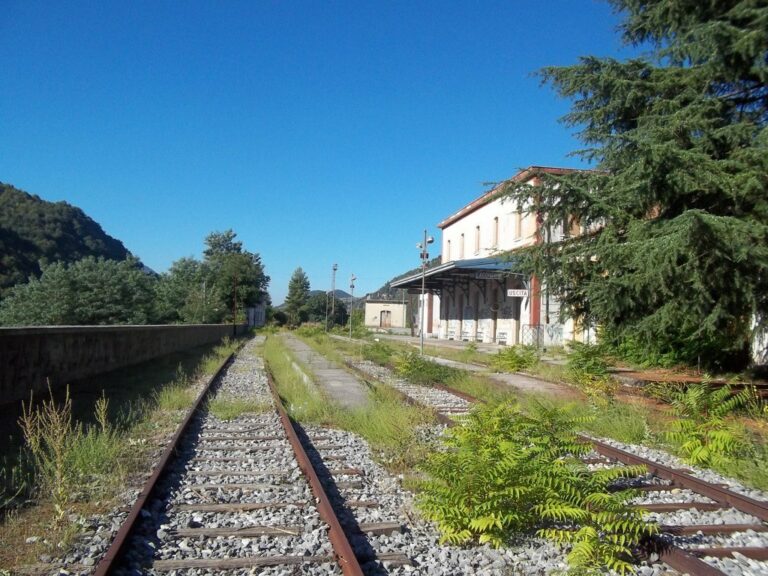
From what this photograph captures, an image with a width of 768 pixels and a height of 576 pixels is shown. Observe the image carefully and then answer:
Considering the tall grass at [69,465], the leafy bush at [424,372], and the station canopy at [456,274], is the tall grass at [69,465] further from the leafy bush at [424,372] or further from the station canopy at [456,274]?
the station canopy at [456,274]

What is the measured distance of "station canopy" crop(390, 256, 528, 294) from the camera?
102 feet

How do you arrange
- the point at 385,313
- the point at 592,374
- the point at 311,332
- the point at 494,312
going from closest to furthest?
1. the point at 592,374
2. the point at 494,312
3. the point at 311,332
4. the point at 385,313

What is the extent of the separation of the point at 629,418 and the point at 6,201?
88.5 meters

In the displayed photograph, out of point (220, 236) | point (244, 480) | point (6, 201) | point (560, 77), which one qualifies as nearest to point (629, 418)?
point (244, 480)

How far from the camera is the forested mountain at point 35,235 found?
204 feet

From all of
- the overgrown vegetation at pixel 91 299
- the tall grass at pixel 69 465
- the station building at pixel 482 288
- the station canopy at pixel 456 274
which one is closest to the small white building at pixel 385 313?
the overgrown vegetation at pixel 91 299

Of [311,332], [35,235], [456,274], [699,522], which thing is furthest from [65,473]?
[35,235]

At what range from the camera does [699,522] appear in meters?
4.98

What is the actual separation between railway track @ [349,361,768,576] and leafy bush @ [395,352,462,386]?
8.37 meters

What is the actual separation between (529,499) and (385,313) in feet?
Result: 301

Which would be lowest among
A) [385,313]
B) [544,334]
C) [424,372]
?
[424,372]

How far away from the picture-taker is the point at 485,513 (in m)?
4.64

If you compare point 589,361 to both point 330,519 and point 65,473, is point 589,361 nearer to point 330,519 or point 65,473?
point 330,519

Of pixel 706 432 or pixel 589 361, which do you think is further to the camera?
pixel 589 361
